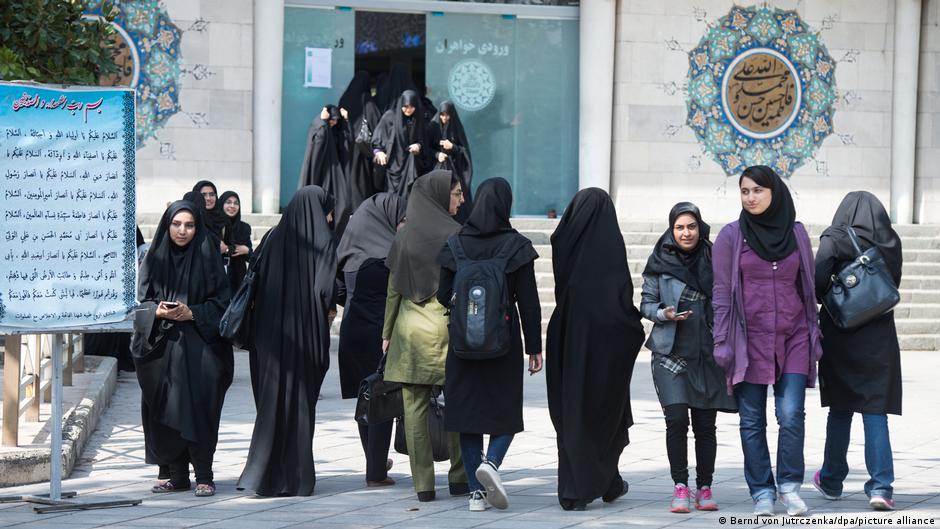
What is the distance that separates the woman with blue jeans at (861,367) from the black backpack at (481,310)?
4.32 feet

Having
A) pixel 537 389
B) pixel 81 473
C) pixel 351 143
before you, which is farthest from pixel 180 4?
pixel 81 473

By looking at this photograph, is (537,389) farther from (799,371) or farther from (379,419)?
(799,371)

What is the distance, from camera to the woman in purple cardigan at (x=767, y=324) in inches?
225

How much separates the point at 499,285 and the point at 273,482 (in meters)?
1.40

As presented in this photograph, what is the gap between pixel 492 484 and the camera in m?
5.88

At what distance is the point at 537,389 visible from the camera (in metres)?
10.7

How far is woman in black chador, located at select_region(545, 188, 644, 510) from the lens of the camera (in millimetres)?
6008

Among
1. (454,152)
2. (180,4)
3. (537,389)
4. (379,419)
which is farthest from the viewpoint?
(180,4)

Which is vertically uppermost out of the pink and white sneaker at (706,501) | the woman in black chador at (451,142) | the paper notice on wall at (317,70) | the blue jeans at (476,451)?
the paper notice on wall at (317,70)

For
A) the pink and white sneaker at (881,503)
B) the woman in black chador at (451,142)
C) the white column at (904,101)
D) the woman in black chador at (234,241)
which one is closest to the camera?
the pink and white sneaker at (881,503)

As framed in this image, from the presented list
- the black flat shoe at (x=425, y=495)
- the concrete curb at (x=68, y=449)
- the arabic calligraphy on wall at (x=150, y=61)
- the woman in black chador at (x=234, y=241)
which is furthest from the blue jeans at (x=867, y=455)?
the arabic calligraphy on wall at (x=150, y=61)

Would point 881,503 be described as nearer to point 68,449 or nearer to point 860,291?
point 860,291

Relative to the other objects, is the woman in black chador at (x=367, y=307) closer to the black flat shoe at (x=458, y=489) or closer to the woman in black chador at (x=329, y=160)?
the black flat shoe at (x=458, y=489)

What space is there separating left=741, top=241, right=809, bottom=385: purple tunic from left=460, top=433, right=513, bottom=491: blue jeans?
106 cm
